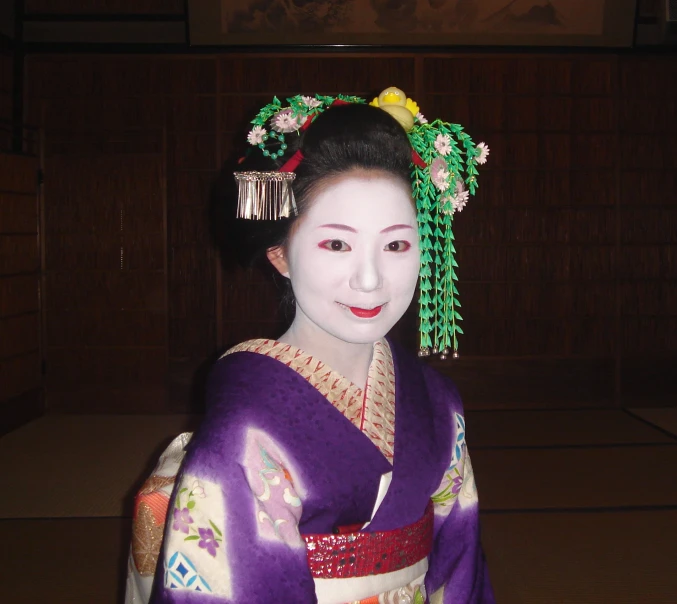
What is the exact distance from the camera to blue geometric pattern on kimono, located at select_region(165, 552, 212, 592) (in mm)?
1026

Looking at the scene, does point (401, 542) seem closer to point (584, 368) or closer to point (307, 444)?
point (307, 444)

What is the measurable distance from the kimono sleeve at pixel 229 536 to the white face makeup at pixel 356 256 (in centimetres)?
25

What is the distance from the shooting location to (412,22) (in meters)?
4.80

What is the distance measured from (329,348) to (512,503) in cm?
225

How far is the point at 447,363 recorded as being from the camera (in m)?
5.07

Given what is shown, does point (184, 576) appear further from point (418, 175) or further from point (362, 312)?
point (418, 175)

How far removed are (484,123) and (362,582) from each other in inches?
167

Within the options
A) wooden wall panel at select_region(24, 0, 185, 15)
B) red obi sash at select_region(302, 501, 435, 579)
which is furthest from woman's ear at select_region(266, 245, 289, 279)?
wooden wall panel at select_region(24, 0, 185, 15)

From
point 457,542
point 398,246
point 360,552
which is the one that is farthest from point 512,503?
point 398,246

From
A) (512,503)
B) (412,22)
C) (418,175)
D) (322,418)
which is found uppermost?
(412,22)

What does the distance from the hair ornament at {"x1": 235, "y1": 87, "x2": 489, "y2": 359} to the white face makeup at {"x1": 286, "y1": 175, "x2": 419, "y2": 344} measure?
0.22 feet

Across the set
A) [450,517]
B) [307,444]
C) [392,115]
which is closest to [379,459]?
[307,444]

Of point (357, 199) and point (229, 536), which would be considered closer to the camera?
point (229, 536)

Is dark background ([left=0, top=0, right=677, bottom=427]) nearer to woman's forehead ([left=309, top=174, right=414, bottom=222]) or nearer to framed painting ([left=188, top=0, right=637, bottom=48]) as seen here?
framed painting ([left=188, top=0, right=637, bottom=48])
